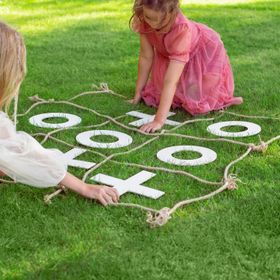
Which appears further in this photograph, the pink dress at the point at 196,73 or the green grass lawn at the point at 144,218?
the pink dress at the point at 196,73

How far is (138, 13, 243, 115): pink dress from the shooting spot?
8.64ft

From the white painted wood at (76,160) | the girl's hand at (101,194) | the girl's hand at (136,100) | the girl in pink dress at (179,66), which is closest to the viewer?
the girl's hand at (101,194)

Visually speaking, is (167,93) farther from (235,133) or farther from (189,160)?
→ (189,160)

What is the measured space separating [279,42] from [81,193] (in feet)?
7.71

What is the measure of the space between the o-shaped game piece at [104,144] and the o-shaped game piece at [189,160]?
0.16 metres

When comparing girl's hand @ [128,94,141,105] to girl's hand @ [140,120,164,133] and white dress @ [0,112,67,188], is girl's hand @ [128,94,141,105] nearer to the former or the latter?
girl's hand @ [140,120,164,133]

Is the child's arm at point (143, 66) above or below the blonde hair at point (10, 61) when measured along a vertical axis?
below

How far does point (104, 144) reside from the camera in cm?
228

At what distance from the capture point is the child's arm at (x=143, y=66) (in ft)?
9.11

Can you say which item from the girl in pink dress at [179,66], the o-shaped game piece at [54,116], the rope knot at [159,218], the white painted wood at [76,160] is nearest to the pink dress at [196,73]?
the girl in pink dress at [179,66]

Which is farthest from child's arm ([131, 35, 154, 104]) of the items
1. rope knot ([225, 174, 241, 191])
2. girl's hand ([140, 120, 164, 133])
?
rope knot ([225, 174, 241, 191])

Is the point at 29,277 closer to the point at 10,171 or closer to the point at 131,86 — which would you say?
the point at 10,171

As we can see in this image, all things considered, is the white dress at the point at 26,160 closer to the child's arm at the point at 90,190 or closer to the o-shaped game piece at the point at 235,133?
the child's arm at the point at 90,190

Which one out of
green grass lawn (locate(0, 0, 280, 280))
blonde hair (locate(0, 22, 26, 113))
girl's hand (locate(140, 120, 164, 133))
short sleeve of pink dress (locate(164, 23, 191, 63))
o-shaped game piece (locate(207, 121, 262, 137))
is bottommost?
green grass lawn (locate(0, 0, 280, 280))
